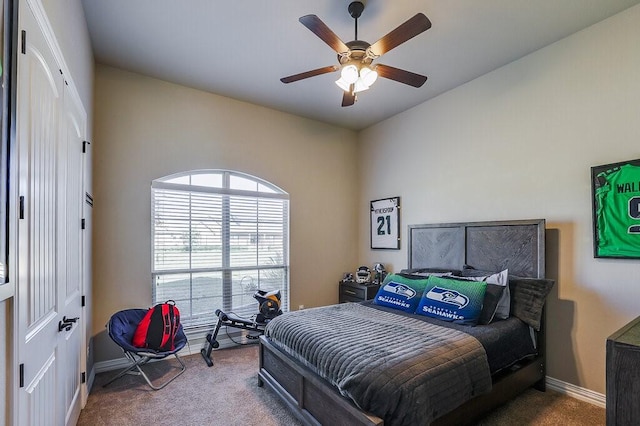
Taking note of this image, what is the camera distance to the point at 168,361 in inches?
135

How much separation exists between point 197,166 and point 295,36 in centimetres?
188

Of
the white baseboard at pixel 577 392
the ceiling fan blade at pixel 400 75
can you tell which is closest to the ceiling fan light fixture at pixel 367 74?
the ceiling fan blade at pixel 400 75

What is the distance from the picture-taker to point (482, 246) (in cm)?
329

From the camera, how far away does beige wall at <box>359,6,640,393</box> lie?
251 centimetres

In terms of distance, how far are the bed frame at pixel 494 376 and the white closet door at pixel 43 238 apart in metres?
1.41

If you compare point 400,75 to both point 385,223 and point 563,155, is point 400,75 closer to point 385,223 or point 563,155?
point 563,155

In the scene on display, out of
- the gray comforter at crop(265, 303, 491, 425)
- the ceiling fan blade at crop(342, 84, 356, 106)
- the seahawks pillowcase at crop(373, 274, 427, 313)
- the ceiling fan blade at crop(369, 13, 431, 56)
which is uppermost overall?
the ceiling fan blade at crop(369, 13, 431, 56)

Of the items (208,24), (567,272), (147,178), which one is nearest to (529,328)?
(567,272)

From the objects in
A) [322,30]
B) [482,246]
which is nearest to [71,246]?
[322,30]

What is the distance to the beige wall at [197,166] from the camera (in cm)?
328

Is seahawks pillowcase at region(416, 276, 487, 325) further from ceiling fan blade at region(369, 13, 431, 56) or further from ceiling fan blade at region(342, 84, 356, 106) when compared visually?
ceiling fan blade at region(369, 13, 431, 56)

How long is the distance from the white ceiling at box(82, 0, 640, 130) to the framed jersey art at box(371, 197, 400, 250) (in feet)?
5.12

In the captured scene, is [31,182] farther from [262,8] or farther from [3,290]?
[262,8]

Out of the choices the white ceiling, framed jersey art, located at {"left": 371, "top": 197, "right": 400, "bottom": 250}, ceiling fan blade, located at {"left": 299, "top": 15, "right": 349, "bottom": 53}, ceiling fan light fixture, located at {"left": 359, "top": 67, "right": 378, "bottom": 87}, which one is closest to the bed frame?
framed jersey art, located at {"left": 371, "top": 197, "right": 400, "bottom": 250}
